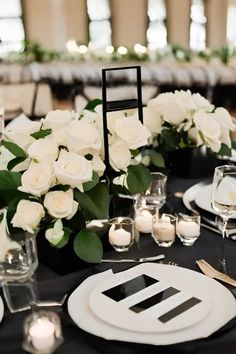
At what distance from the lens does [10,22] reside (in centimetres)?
966

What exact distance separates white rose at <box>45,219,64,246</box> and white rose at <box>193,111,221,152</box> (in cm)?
59

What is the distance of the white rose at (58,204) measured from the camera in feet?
2.89

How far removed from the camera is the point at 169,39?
1076cm

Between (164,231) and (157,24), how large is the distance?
33.8ft

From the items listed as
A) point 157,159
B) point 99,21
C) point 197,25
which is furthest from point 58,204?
point 197,25

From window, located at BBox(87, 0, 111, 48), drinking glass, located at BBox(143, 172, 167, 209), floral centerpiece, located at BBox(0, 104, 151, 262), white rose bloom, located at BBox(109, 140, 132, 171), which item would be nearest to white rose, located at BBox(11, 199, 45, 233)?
floral centerpiece, located at BBox(0, 104, 151, 262)

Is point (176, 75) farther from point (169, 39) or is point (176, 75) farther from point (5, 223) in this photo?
point (169, 39)

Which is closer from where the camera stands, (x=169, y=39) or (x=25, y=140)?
(x=25, y=140)

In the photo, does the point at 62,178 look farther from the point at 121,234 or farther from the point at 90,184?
the point at 121,234

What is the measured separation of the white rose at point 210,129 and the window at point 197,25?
10172mm

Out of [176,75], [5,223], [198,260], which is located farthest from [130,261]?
[176,75]

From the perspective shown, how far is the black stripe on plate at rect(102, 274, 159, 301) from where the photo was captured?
2.70ft

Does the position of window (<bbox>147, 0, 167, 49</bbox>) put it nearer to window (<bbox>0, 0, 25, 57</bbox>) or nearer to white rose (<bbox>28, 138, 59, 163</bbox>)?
window (<bbox>0, 0, 25, 57</bbox>)

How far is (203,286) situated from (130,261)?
0.19 metres
